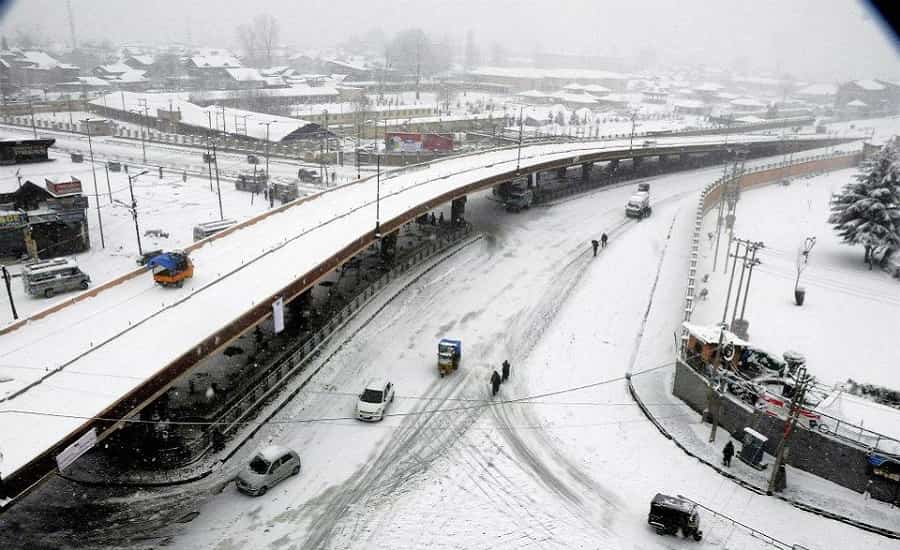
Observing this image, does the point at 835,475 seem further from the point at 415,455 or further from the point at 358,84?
the point at 358,84

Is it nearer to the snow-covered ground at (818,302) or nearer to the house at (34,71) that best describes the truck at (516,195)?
the snow-covered ground at (818,302)

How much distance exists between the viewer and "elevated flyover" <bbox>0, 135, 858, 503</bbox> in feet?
45.9

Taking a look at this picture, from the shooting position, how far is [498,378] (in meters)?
23.0

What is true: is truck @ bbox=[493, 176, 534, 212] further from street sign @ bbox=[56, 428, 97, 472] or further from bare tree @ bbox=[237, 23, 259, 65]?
bare tree @ bbox=[237, 23, 259, 65]

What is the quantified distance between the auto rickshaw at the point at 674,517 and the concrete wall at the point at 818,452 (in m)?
5.17

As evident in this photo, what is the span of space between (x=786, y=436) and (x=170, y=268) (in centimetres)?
2061

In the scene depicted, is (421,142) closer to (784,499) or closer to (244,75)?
(784,499)

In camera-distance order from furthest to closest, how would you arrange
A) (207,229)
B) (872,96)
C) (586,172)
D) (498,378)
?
(872,96) < (586,172) < (207,229) < (498,378)

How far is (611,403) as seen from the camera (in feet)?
74.8

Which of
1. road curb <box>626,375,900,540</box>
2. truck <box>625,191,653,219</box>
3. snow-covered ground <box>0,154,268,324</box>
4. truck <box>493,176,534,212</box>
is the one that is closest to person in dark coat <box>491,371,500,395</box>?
road curb <box>626,375,900,540</box>

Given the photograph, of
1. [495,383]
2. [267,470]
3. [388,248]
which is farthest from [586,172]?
[267,470]

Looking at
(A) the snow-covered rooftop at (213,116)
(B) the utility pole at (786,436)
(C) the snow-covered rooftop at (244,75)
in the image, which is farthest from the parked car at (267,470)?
(C) the snow-covered rooftop at (244,75)

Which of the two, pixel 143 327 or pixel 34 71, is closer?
pixel 143 327

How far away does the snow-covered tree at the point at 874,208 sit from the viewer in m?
40.0
